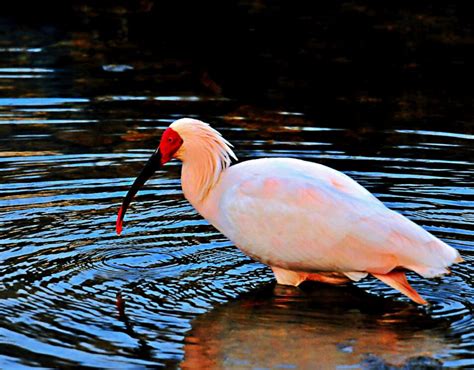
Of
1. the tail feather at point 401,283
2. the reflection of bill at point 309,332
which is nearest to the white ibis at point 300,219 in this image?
the tail feather at point 401,283

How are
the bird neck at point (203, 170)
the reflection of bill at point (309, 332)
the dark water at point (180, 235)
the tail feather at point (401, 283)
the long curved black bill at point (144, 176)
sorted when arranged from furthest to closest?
the long curved black bill at point (144, 176) < the bird neck at point (203, 170) < the tail feather at point (401, 283) < the dark water at point (180, 235) < the reflection of bill at point (309, 332)

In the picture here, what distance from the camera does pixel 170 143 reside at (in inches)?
301

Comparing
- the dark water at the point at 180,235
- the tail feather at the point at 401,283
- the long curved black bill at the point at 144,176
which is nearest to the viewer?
the dark water at the point at 180,235

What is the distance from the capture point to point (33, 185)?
31.0 feet

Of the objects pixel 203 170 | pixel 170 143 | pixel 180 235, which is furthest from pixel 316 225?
pixel 180 235

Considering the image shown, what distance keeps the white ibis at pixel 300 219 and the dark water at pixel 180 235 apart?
0.93 feet

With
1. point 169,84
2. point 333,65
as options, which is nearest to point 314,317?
point 169,84

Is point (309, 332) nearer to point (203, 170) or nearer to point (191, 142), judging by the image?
point (203, 170)

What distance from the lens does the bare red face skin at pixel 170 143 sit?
25.0 ft

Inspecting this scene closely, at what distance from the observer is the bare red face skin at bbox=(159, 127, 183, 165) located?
7.62 metres

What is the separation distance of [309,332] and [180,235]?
1.89m

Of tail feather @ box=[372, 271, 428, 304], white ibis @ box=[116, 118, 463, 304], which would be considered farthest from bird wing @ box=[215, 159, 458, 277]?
tail feather @ box=[372, 271, 428, 304]

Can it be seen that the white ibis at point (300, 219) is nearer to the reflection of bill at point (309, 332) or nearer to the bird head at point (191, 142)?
the bird head at point (191, 142)

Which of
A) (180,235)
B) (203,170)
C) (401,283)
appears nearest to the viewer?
(401,283)
